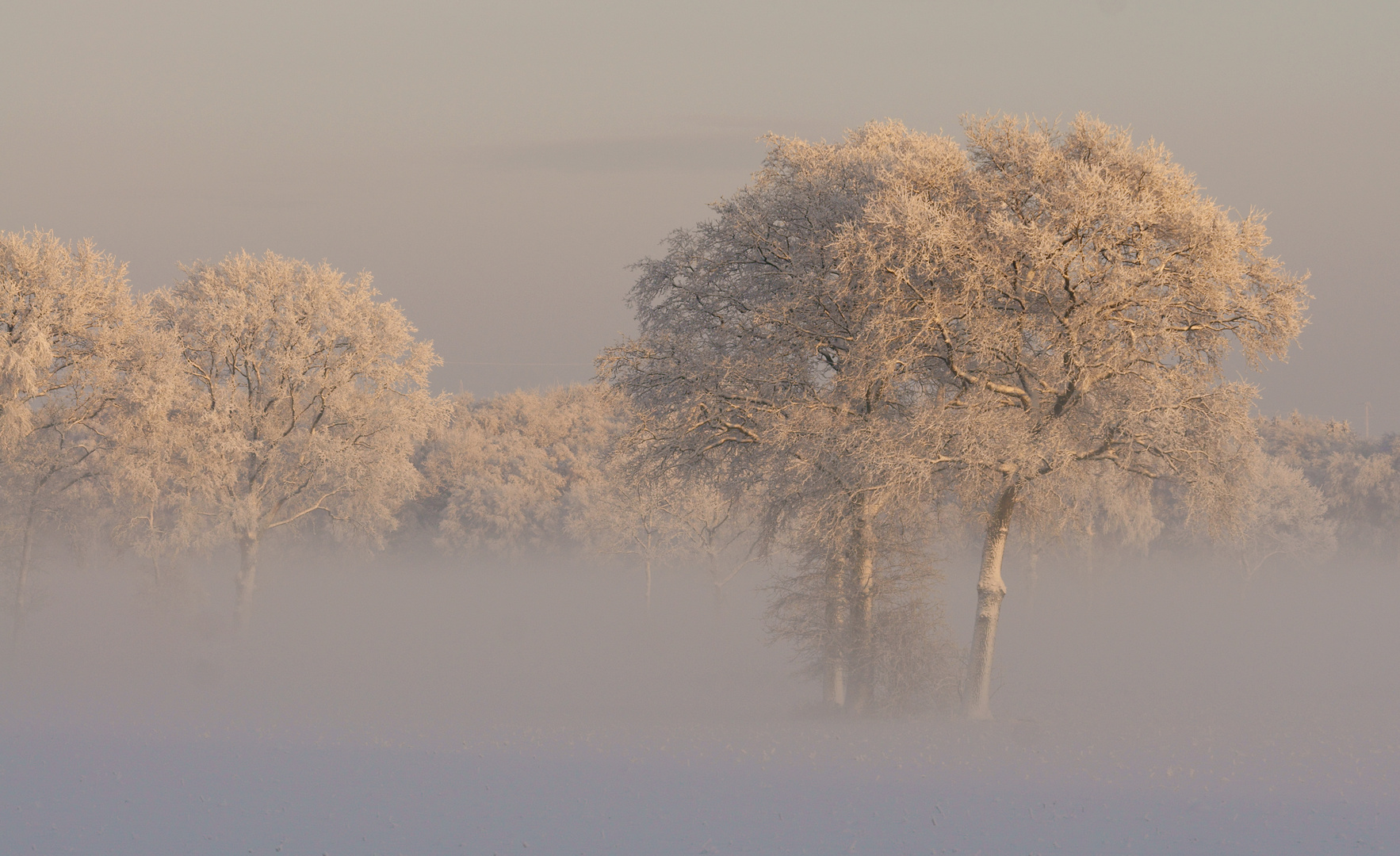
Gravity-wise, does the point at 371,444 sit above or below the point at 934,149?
below

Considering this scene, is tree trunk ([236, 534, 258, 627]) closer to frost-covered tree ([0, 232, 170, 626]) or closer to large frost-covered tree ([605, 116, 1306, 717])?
frost-covered tree ([0, 232, 170, 626])

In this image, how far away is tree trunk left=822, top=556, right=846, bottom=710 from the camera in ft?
78.8

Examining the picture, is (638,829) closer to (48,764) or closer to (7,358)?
(48,764)

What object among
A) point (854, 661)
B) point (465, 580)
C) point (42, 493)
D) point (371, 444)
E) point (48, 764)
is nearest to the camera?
point (48, 764)

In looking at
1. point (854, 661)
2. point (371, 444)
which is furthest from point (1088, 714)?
point (371, 444)

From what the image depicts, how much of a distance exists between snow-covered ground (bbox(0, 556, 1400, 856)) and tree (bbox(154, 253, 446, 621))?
543 centimetres

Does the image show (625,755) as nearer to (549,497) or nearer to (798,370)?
(798,370)

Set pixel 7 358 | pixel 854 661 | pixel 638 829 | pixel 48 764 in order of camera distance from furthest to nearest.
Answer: pixel 7 358 < pixel 854 661 < pixel 48 764 < pixel 638 829

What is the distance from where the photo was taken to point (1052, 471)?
64.7 ft

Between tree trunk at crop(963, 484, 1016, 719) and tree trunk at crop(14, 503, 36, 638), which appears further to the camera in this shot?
tree trunk at crop(14, 503, 36, 638)

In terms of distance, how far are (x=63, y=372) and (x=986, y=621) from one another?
88.4 feet

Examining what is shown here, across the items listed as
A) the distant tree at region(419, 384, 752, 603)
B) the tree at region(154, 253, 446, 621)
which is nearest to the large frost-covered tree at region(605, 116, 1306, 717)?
the tree at region(154, 253, 446, 621)

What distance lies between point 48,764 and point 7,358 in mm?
16542

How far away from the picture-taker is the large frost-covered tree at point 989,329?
737 inches
